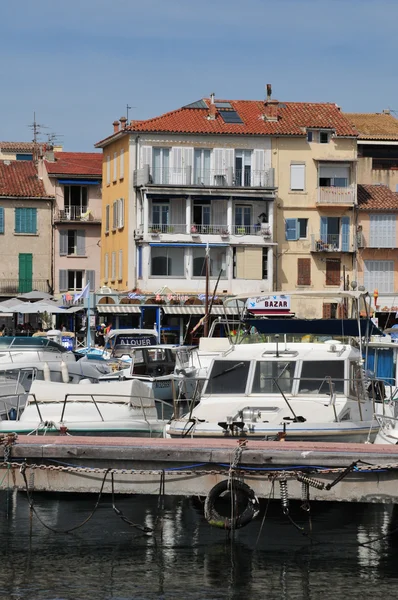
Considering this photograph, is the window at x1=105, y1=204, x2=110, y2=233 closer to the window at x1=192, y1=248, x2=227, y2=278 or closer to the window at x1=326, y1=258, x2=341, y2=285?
the window at x1=192, y1=248, x2=227, y2=278

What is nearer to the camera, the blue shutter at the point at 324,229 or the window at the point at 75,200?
the blue shutter at the point at 324,229

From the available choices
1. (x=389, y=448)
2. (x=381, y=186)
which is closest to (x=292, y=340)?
(x=389, y=448)

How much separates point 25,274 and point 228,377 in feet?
182

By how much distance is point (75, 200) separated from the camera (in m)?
76.9

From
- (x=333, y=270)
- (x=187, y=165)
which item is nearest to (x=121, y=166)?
(x=187, y=165)

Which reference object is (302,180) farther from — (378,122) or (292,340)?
(292,340)

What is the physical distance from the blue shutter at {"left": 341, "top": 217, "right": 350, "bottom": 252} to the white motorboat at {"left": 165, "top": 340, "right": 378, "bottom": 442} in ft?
152

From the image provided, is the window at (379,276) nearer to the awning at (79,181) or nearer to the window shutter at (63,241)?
the awning at (79,181)

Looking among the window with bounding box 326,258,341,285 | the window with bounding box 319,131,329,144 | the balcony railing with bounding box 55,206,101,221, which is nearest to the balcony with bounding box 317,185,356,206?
the window with bounding box 319,131,329,144

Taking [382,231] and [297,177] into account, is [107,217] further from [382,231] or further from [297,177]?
[382,231]

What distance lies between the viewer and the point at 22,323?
6888cm

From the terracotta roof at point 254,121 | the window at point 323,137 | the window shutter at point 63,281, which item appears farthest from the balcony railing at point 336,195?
the window shutter at point 63,281

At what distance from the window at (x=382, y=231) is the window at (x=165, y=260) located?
12038mm

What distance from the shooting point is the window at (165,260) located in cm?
6450
